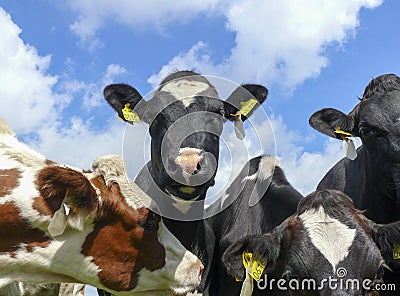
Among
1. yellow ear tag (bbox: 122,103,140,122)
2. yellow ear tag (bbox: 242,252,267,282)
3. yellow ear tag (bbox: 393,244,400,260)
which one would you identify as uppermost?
yellow ear tag (bbox: 122,103,140,122)

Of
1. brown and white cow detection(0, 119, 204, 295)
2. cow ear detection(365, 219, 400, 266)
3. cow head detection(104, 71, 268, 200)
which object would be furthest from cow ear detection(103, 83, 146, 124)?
cow ear detection(365, 219, 400, 266)

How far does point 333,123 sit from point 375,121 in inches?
26.6

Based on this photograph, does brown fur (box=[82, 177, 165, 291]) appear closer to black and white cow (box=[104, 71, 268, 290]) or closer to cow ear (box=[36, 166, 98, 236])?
cow ear (box=[36, 166, 98, 236])

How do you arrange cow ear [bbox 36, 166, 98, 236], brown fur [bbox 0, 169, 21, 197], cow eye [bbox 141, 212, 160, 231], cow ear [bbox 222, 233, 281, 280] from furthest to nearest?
cow ear [bbox 222, 233, 281, 280]
cow eye [bbox 141, 212, 160, 231]
brown fur [bbox 0, 169, 21, 197]
cow ear [bbox 36, 166, 98, 236]

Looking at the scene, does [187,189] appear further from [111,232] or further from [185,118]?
[111,232]

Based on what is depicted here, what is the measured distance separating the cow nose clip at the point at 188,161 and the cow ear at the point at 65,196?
1363 mm

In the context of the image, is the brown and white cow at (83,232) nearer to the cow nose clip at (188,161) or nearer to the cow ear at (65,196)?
the cow ear at (65,196)

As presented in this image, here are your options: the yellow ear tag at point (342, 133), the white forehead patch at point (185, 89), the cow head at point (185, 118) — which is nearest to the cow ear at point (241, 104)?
the cow head at point (185, 118)

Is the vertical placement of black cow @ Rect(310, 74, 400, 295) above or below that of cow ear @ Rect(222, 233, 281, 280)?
above

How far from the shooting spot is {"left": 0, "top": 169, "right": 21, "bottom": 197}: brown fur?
16.6 feet

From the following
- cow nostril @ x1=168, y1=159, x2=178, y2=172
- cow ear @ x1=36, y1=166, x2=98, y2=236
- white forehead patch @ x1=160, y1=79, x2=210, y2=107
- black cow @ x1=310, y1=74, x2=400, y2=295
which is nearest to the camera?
cow ear @ x1=36, y1=166, x2=98, y2=236

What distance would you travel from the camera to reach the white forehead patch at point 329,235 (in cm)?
529

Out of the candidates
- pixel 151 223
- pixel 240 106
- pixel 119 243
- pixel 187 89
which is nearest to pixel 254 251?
pixel 151 223

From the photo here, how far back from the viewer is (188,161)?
6262mm
